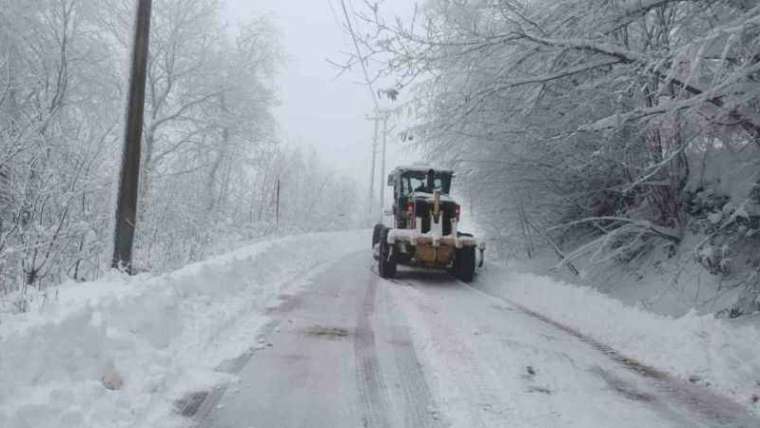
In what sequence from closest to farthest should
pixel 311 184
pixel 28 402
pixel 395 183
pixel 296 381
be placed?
pixel 28 402
pixel 296 381
pixel 395 183
pixel 311 184

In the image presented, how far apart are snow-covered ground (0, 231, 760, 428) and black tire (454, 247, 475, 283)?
269 centimetres

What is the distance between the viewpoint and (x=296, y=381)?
4.63m

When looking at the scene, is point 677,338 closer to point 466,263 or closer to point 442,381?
point 442,381

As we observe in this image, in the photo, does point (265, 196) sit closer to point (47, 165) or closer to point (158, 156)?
point (158, 156)

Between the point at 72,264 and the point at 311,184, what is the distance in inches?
1479

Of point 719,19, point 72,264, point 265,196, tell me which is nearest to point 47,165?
point 72,264

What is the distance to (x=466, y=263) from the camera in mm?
12219

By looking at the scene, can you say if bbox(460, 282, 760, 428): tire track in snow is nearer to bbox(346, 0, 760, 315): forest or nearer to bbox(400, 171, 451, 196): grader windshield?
bbox(346, 0, 760, 315): forest

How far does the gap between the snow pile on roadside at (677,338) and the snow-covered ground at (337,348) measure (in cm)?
2

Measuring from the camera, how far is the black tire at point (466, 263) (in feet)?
40.1

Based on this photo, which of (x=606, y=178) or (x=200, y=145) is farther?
(x=200, y=145)

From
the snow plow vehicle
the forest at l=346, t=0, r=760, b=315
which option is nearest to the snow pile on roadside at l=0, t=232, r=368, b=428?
the forest at l=346, t=0, r=760, b=315

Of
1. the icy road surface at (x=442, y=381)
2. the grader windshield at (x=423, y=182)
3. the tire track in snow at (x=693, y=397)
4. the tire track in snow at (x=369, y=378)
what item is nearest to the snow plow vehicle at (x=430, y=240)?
the grader windshield at (x=423, y=182)

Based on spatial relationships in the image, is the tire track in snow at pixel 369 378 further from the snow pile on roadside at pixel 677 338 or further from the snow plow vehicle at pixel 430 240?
the snow plow vehicle at pixel 430 240
